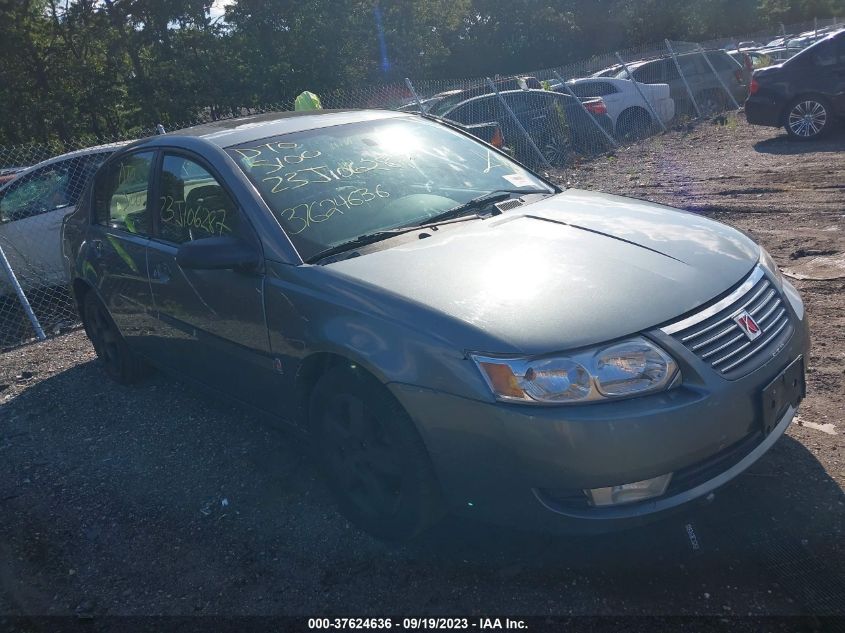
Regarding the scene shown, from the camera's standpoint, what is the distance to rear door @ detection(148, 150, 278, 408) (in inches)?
138

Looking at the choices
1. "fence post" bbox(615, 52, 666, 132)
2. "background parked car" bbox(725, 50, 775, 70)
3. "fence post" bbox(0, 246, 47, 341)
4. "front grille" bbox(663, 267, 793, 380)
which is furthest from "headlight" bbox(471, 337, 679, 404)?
"background parked car" bbox(725, 50, 775, 70)

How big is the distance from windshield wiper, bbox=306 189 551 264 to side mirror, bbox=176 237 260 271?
0.30m

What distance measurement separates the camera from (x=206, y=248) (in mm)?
3273

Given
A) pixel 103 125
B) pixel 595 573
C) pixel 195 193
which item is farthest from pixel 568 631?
pixel 103 125

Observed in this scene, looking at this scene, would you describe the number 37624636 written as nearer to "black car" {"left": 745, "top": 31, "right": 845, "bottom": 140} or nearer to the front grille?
the front grille

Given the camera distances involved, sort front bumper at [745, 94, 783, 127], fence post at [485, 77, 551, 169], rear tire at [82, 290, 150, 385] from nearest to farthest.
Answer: rear tire at [82, 290, 150, 385] < front bumper at [745, 94, 783, 127] < fence post at [485, 77, 551, 169]

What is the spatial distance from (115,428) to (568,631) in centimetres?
335

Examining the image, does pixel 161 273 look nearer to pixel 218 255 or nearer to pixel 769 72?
pixel 218 255

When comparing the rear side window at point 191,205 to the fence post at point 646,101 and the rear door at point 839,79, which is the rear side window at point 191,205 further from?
the fence post at point 646,101

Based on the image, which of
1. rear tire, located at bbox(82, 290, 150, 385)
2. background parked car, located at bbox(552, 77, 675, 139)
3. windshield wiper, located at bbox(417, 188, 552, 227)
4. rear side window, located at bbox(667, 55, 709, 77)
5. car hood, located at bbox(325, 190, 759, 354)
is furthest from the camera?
rear side window, located at bbox(667, 55, 709, 77)

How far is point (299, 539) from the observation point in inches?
132

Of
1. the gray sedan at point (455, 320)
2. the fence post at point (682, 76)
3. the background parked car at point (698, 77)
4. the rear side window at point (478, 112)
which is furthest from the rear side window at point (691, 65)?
the gray sedan at point (455, 320)

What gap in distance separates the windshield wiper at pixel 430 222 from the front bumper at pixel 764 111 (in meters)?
9.69

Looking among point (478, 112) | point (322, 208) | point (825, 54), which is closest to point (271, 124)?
point (322, 208)
